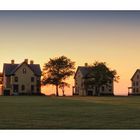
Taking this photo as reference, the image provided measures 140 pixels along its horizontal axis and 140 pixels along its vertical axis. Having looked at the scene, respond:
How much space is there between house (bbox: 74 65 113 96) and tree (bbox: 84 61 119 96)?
2.47ft

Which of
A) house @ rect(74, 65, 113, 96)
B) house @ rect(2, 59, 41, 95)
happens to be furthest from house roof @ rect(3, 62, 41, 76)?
house @ rect(74, 65, 113, 96)

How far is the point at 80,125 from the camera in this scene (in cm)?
1709

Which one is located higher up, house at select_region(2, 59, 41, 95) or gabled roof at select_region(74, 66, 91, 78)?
gabled roof at select_region(74, 66, 91, 78)

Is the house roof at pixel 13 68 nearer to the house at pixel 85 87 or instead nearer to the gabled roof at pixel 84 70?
the house at pixel 85 87

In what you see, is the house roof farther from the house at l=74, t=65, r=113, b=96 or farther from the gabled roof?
the gabled roof

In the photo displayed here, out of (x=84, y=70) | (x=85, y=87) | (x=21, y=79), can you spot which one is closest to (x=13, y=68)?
(x=21, y=79)

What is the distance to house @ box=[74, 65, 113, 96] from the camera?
275 ft

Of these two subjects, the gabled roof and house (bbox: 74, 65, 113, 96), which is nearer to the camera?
house (bbox: 74, 65, 113, 96)

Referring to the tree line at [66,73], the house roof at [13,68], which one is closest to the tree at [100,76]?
the tree line at [66,73]
